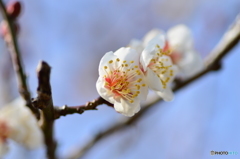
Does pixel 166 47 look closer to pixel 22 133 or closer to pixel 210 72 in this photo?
pixel 210 72

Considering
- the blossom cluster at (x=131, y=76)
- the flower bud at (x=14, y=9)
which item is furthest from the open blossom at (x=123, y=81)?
the flower bud at (x=14, y=9)

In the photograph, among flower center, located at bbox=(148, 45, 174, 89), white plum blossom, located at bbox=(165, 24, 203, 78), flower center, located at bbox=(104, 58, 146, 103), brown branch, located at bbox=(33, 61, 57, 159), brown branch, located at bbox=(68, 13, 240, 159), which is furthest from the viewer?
brown branch, located at bbox=(68, 13, 240, 159)

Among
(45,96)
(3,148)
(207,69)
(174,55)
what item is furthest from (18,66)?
(207,69)

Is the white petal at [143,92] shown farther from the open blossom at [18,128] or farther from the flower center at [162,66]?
the open blossom at [18,128]

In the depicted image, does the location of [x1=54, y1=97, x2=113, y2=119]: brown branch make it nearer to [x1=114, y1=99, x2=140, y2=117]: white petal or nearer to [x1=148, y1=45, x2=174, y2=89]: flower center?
[x1=114, y1=99, x2=140, y2=117]: white petal

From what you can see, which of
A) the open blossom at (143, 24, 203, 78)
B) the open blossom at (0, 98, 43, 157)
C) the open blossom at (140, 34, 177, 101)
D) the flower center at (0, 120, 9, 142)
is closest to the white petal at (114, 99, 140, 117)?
the open blossom at (140, 34, 177, 101)

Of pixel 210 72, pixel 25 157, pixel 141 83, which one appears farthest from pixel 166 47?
pixel 25 157
